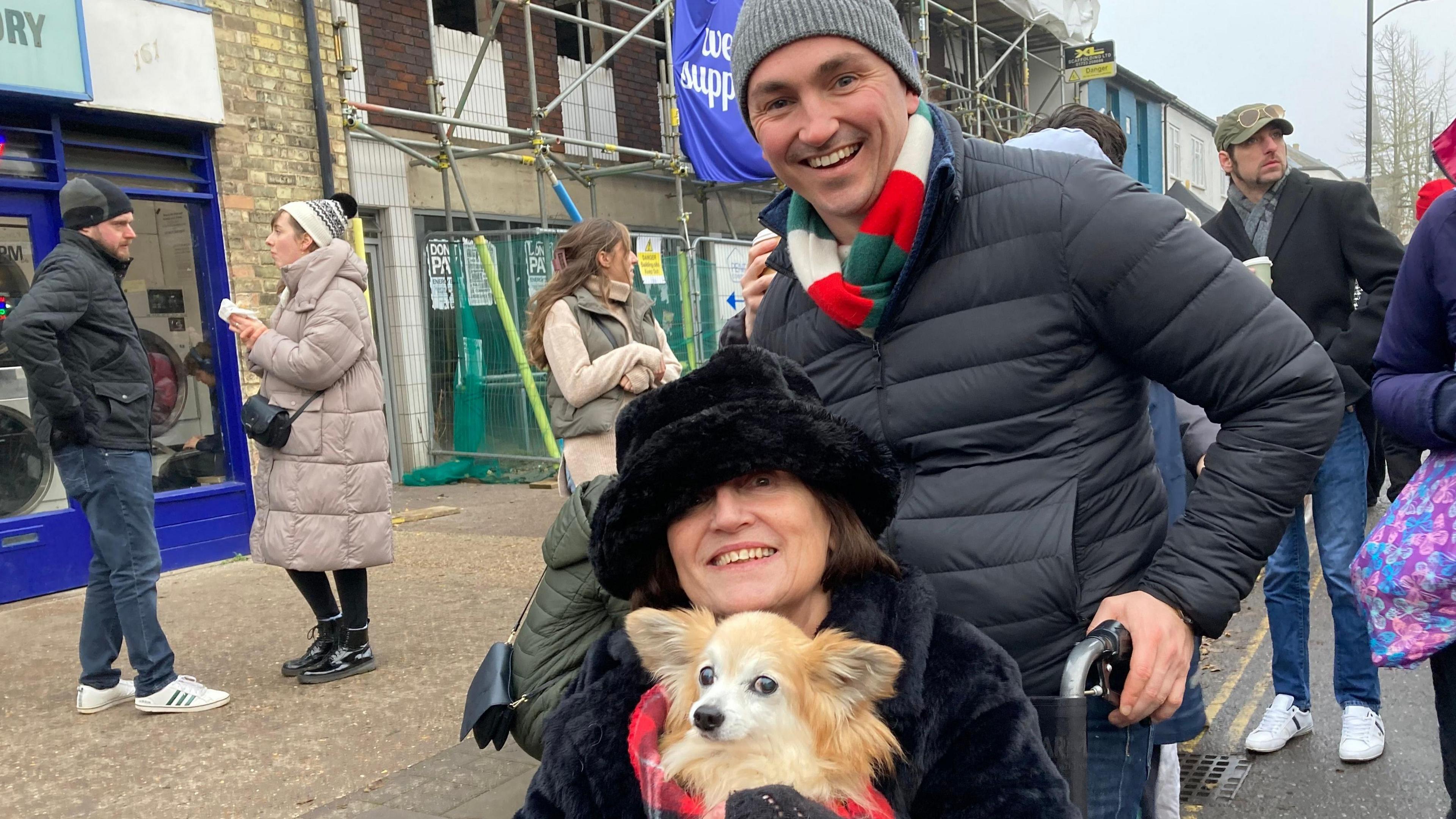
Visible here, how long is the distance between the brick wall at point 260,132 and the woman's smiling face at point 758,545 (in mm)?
7450

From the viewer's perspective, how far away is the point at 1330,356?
13.0 feet

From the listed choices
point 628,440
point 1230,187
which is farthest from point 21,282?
point 1230,187

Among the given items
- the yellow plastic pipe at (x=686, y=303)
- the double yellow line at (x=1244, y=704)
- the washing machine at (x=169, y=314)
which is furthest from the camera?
the yellow plastic pipe at (x=686, y=303)

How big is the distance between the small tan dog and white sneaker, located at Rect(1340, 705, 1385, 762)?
333 cm

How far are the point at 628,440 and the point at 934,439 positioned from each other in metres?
0.55

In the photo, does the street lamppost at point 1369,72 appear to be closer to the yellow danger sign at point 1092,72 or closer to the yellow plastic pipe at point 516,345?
the yellow danger sign at point 1092,72

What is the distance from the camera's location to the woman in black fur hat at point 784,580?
5.23 ft

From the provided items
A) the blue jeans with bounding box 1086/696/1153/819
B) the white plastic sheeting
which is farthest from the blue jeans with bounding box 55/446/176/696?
the white plastic sheeting

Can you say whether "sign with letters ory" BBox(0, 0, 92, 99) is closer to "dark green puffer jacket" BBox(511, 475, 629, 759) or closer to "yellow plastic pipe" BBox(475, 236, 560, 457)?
"yellow plastic pipe" BBox(475, 236, 560, 457)

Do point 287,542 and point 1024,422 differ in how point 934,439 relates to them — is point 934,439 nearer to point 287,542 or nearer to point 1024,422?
point 1024,422

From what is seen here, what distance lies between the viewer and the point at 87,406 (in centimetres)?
475

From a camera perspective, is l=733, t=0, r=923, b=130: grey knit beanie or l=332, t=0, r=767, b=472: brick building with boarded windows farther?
l=332, t=0, r=767, b=472: brick building with boarded windows

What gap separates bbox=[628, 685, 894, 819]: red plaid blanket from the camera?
4.96ft

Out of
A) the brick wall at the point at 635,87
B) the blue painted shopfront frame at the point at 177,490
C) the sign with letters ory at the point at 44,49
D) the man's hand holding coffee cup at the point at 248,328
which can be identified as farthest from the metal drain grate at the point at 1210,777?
the brick wall at the point at 635,87
